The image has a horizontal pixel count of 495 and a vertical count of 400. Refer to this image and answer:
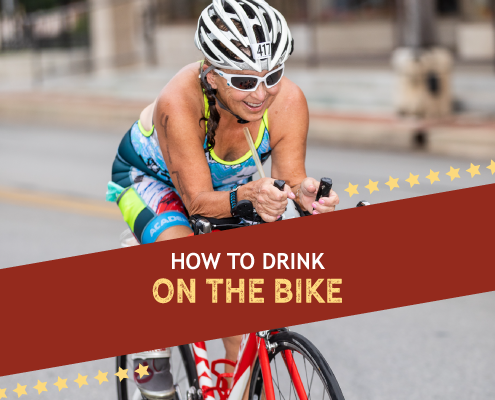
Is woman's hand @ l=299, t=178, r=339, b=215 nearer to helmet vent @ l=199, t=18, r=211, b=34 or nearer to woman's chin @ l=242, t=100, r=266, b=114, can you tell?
woman's chin @ l=242, t=100, r=266, b=114

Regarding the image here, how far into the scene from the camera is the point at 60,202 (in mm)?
9344

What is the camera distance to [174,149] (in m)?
2.99

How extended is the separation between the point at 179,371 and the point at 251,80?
1638 millimetres

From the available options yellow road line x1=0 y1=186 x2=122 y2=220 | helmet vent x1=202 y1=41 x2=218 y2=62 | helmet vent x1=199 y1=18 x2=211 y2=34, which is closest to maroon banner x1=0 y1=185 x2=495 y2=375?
helmet vent x1=202 y1=41 x2=218 y2=62

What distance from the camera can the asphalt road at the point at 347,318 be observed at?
4.53 m

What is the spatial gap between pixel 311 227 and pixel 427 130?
961 centimetres

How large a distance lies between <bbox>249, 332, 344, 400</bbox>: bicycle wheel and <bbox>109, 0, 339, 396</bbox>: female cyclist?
38cm

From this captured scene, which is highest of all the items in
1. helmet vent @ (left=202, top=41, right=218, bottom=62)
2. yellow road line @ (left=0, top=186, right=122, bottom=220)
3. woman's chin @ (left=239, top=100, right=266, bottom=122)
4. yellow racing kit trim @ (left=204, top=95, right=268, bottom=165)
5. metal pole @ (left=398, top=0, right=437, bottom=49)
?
metal pole @ (left=398, top=0, right=437, bottom=49)

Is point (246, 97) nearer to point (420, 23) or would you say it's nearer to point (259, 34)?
point (259, 34)

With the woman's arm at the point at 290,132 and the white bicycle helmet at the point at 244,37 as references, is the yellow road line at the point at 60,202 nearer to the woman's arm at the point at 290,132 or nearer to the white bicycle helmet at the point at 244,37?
the woman's arm at the point at 290,132

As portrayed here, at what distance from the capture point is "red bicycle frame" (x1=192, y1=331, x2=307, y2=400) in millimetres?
2723

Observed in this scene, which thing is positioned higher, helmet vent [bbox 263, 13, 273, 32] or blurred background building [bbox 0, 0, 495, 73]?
blurred background building [bbox 0, 0, 495, 73]

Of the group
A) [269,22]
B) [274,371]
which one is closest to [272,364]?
[274,371]

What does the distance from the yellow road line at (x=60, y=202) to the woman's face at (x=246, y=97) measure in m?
5.55
